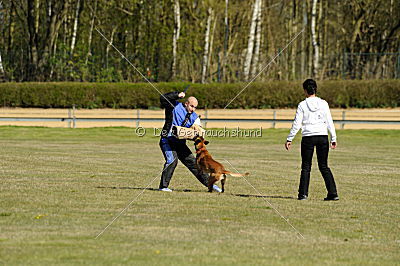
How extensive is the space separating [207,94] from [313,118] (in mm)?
33655

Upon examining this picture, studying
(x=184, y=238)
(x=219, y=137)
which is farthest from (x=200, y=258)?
(x=219, y=137)

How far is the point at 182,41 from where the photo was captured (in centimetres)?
5284

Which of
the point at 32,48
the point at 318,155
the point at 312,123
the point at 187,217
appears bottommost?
the point at 187,217

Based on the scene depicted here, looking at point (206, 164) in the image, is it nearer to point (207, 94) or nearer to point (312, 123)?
point (312, 123)

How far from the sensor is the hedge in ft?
147

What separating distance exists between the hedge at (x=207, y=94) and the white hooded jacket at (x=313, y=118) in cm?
3325

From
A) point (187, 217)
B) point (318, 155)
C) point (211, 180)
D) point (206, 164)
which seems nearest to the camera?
point (187, 217)

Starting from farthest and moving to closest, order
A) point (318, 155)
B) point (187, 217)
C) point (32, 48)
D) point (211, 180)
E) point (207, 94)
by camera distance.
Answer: point (32, 48), point (207, 94), point (211, 180), point (318, 155), point (187, 217)

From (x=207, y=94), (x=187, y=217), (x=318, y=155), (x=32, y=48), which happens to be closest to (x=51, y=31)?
(x=32, y=48)

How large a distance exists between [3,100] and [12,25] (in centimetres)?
1634

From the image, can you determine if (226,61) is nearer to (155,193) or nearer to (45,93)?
(45,93)

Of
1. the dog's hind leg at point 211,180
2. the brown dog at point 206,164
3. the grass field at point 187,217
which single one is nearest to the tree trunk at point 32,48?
the grass field at point 187,217

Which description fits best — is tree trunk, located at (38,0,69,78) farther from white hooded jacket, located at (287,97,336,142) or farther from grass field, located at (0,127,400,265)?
white hooded jacket, located at (287,97,336,142)

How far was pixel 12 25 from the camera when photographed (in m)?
61.1
